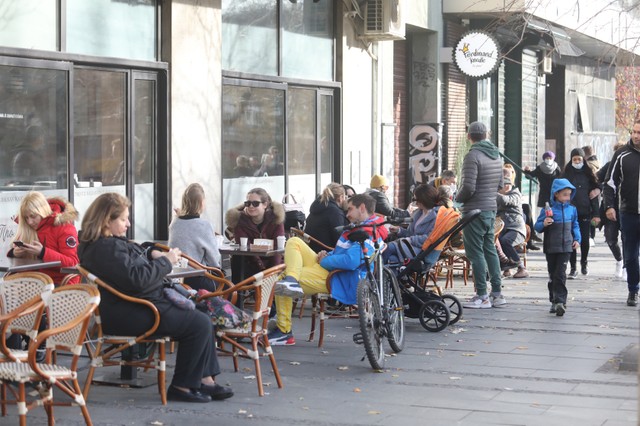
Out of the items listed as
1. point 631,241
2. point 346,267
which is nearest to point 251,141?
point 631,241

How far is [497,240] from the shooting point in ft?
55.3

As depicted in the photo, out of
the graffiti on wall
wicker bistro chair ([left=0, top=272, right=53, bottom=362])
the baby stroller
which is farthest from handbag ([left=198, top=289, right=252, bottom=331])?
the graffiti on wall

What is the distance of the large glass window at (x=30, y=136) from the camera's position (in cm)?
1134

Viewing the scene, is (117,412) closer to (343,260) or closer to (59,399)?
(59,399)

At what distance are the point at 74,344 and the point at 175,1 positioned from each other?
7.35 meters

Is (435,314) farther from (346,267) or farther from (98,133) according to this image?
(98,133)

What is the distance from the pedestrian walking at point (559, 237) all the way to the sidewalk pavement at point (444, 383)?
0.27m

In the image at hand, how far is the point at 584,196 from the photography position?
18.1 metres

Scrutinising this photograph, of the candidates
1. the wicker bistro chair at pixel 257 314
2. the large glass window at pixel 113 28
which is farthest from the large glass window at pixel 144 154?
the wicker bistro chair at pixel 257 314

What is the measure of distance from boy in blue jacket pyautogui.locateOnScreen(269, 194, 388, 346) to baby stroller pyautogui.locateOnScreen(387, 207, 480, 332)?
0.88 meters

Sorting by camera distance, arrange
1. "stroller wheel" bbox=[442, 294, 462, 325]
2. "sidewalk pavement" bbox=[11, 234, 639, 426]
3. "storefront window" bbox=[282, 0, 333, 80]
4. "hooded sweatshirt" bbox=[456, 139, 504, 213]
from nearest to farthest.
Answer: "sidewalk pavement" bbox=[11, 234, 639, 426] → "stroller wheel" bbox=[442, 294, 462, 325] → "hooded sweatshirt" bbox=[456, 139, 504, 213] → "storefront window" bbox=[282, 0, 333, 80]

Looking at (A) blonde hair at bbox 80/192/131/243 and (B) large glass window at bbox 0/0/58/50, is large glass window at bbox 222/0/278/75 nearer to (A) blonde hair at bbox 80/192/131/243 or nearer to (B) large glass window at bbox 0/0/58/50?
(B) large glass window at bbox 0/0/58/50

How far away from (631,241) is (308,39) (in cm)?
619

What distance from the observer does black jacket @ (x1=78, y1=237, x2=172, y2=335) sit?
26.3 feet
